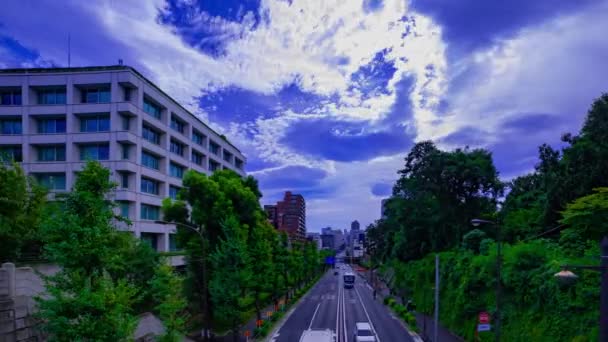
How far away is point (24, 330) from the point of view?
1277cm

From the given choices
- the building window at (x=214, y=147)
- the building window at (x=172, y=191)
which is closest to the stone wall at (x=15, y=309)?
the building window at (x=172, y=191)

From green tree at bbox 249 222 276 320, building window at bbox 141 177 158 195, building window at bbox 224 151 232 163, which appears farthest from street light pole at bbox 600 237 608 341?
building window at bbox 224 151 232 163

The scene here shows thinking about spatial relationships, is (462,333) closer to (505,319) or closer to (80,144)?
(505,319)

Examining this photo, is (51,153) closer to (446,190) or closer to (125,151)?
(125,151)

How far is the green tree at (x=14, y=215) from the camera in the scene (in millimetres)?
15666

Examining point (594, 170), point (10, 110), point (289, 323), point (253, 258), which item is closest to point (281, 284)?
point (289, 323)

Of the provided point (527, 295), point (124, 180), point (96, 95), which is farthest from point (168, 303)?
point (96, 95)

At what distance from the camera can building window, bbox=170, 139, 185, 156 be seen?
41.9m

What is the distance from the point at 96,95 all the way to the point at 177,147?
1141 cm

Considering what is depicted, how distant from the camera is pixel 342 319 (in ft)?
114

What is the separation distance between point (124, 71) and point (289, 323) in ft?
95.8

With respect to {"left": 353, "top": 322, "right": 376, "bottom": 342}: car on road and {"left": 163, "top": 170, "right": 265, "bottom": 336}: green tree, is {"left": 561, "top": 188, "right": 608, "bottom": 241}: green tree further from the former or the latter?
{"left": 163, "top": 170, "right": 265, "bottom": 336}: green tree

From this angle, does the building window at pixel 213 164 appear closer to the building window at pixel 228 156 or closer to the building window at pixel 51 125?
the building window at pixel 228 156

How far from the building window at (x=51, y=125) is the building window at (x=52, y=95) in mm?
1764
